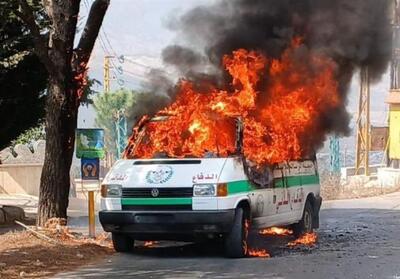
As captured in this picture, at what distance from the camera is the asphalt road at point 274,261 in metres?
8.95

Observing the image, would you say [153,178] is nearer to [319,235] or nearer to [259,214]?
[259,214]

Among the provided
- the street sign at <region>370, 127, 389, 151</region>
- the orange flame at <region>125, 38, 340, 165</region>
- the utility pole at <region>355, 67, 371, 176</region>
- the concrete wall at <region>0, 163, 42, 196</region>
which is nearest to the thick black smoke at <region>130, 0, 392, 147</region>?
the orange flame at <region>125, 38, 340, 165</region>

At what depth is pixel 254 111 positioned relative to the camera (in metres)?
11.5

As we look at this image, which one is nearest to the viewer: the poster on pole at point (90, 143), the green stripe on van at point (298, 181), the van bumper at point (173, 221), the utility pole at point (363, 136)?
the van bumper at point (173, 221)

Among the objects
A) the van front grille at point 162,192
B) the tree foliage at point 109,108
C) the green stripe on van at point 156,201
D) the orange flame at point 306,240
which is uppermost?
the tree foliage at point 109,108

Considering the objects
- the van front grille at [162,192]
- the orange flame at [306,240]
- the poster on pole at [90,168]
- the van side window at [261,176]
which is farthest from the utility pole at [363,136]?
the van front grille at [162,192]

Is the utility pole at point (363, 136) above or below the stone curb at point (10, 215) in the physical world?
above

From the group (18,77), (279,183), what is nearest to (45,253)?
(279,183)

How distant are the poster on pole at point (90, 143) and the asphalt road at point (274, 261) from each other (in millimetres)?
1917

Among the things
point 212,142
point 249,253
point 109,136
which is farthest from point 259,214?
point 109,136

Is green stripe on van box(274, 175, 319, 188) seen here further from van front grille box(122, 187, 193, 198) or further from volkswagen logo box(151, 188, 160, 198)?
volkswagen logo box(151, 188, 160, 198)

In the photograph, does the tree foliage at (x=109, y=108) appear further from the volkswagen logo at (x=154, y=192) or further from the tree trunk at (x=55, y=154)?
the volkswagen logo at (x=154, y=192)

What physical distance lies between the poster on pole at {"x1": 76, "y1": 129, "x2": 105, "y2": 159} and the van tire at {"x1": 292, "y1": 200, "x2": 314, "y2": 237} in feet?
12.2

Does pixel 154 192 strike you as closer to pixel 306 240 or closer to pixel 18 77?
pixel 306 240
